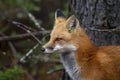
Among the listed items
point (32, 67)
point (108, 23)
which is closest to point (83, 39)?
point (108, 23)

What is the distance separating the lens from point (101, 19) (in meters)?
8.01

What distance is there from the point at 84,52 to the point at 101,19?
1104 mm

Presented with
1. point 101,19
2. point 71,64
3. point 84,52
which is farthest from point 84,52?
point 101,19

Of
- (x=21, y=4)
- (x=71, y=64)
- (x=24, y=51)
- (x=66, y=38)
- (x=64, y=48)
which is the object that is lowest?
(x=24, y=51)

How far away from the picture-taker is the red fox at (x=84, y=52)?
6.99 m

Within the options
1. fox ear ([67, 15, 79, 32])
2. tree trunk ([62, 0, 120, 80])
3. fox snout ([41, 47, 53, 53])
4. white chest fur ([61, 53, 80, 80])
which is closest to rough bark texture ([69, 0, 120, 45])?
tree trunk ([62, 0, 120, 80])

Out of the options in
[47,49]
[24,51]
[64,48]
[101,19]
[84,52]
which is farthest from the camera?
[24,51]

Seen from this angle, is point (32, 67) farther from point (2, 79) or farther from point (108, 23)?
point (108, 23)

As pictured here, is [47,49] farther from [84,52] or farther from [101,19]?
[101,19]

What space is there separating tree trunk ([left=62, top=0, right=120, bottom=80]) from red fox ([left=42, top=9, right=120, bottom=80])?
29.4 inches

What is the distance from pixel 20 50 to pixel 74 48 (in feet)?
17.5

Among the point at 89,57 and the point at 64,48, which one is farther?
the point at 89,57

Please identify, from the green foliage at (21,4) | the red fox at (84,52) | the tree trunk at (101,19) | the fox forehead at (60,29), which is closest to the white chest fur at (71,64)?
the red fox at (84,52)

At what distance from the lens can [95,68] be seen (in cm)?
707
